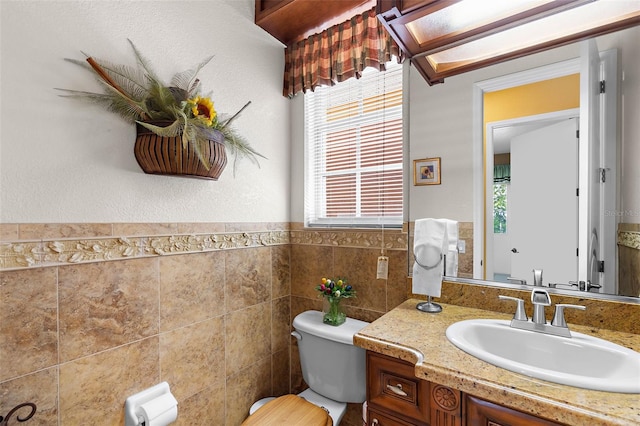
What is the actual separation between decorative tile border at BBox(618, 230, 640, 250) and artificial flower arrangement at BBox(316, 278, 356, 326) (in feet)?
3.67

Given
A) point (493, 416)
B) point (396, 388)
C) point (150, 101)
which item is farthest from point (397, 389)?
point (150, 101)

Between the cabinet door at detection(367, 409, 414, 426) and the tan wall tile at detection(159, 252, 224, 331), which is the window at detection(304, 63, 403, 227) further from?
the cabinet door at detection(367, 409, 414, 426)

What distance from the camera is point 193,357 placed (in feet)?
4.72

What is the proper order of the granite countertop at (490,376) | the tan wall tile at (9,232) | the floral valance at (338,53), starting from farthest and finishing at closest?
the floral valance at (338,53)
the tan wall tile at (9,232)
the granite countertop at (490,376)

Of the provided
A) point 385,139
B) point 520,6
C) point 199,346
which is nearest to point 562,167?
point 520,6

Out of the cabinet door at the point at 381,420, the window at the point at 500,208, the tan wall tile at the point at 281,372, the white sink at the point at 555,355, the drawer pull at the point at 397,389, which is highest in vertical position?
the window at the point at 500,208

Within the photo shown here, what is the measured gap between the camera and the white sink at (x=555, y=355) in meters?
0.77

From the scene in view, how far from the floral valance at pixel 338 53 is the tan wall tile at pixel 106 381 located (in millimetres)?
1583

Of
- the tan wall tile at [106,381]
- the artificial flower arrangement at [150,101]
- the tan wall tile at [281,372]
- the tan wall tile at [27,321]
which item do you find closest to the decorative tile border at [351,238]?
the tan wall tile at [281,372]

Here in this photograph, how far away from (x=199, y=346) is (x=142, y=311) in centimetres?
35

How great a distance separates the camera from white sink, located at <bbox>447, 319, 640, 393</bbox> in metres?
0.77

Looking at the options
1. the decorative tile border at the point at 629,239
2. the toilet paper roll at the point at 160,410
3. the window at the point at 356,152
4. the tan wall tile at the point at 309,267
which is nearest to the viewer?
the decorative tile border at the point at 629,239

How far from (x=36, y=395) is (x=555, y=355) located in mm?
1739

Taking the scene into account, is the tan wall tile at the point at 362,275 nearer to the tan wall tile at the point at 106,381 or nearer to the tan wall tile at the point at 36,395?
the tan wall tile at the point at 106,381
